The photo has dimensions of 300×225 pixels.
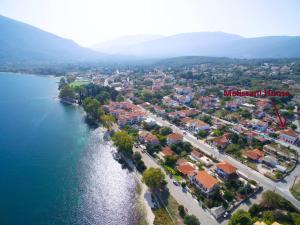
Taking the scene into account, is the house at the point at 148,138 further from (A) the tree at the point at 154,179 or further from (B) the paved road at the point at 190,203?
(A) the tree at the point at 154,179

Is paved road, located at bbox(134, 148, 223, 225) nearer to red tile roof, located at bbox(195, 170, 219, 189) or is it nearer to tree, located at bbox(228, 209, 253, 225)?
tree, located at bbox(228, 209, 253, 225)

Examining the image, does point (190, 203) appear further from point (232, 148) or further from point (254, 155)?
point (254, 155)

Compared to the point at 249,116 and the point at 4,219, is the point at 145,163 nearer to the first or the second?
the point at 4,219

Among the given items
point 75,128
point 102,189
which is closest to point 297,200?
point 102,189

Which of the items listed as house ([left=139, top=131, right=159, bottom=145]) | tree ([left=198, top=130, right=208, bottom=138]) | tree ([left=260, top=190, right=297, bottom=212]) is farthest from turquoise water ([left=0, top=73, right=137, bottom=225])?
tree ([left=198, top=130, right=208, bottom=138])

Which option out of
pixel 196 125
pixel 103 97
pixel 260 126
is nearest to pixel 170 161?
pixel 196 125

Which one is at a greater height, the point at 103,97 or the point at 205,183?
the point at 103,97

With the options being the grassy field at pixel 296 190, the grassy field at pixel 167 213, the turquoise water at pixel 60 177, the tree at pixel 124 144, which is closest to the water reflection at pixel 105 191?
the turquoise water at pixel 60 177
